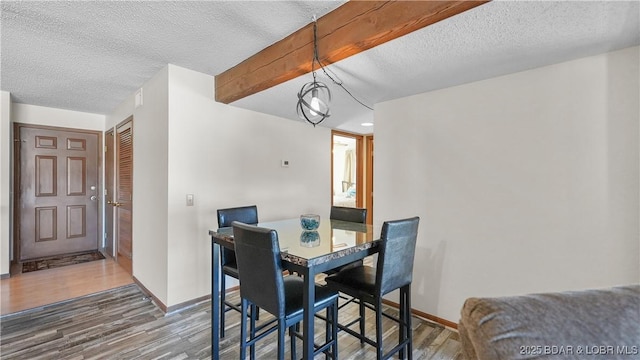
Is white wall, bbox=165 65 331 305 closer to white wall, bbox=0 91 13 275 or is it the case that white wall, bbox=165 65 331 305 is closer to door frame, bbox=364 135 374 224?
door frame, bbox=364 135 374 224

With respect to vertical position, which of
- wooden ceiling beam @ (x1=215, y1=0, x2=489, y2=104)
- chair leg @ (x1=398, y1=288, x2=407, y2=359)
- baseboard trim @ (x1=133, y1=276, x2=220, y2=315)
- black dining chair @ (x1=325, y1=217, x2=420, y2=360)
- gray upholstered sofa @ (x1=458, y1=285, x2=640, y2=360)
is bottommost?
baseboard trim @ (x1=133, y1=276, x2=220, y2=315)

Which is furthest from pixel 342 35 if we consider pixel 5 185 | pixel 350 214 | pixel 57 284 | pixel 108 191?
pixel 108 191

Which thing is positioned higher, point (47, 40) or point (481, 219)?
point (47, 40)

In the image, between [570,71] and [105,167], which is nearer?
[570,71]

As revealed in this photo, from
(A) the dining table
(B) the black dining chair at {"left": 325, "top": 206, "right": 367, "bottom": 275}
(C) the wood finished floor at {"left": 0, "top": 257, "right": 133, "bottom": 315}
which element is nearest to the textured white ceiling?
(B) the black dining chair at {"left": 325, "top": 206, "right": 367, "bottom": 275}

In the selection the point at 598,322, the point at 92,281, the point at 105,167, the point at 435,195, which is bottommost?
the point at 92,281

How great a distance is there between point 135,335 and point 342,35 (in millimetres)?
2714

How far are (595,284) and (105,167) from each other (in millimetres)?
6004

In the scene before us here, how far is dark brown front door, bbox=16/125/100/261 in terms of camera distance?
396 centimetres

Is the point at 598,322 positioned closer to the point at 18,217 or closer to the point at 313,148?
the point at 313,148

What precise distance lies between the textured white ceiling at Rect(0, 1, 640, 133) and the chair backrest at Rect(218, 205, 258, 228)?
1.19m

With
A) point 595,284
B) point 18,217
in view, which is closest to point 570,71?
point 595,284

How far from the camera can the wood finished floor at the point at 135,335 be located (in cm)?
202

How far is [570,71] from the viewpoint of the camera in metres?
1.91
